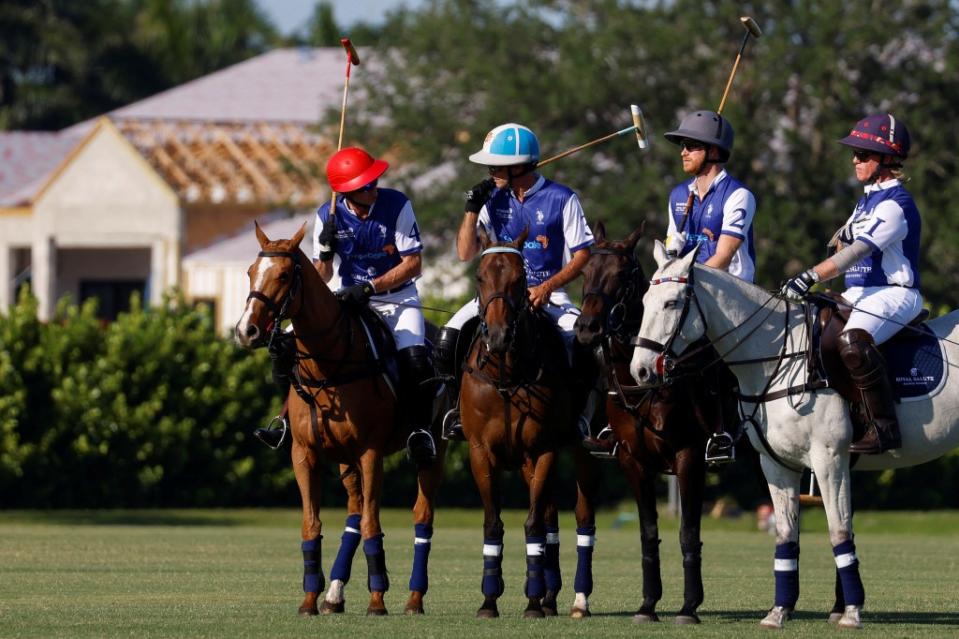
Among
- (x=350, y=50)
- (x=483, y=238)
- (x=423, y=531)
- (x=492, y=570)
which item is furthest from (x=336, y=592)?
(x=350, y=50)

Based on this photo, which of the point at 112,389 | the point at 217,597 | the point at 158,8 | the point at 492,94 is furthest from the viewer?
the point at 158,8

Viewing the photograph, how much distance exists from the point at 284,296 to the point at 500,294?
1.38 metres

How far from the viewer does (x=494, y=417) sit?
12.5m

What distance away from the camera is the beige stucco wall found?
47156 millimetres

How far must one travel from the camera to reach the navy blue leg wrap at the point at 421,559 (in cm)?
1312

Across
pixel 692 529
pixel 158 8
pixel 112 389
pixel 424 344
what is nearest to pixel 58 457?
pixel 112 389

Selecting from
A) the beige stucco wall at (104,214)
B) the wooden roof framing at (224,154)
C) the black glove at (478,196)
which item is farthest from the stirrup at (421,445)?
the beige stucco wall at (104,214)

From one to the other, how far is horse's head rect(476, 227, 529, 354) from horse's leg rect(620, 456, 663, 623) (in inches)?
46.6

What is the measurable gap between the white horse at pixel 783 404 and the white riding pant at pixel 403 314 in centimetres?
225

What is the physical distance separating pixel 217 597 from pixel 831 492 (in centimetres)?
460

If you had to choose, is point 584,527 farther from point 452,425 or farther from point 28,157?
point 28,157

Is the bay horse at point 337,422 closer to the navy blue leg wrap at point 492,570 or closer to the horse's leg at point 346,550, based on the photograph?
the horse's leg at point 346,550

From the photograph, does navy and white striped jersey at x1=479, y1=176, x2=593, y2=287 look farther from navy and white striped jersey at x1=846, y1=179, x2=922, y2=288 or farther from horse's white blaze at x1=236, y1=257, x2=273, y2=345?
navy and white striped jersey at x1=846, y1=179, x2=922, y2=288

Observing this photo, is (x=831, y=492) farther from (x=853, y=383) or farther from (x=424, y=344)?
(x=424, y=344)
